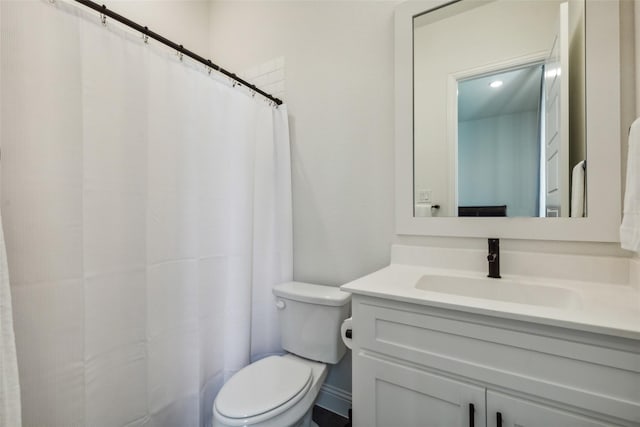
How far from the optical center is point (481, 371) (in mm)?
778

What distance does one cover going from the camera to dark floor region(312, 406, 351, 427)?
1510mm

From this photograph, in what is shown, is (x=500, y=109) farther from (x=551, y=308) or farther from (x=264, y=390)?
(x=264, y=390)

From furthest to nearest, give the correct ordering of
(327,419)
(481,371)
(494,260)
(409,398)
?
(327,419) → (494,260) → (409,398) → (481,371)

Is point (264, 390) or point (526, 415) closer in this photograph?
point (526, 415)

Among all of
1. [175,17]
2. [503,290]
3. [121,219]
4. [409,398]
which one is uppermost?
[175,17]

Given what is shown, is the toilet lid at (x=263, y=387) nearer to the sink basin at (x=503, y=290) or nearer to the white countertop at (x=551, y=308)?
the white countertop at (x=551, y=308)

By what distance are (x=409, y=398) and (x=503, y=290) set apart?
54cm

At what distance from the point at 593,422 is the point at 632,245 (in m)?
0.49

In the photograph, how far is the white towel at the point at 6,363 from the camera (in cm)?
65

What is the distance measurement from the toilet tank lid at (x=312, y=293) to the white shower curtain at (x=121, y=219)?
200 millimetres

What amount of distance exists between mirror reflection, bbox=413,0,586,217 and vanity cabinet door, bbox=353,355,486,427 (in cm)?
70

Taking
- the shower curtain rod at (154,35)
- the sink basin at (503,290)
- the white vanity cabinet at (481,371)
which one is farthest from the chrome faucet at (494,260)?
the shower curtain rod at (154,35)

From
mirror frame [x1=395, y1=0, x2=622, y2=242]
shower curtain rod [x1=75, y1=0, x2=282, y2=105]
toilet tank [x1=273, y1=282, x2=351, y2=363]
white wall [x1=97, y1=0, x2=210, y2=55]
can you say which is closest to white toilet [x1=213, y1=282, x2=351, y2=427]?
toilet tank [x1=273, y1=282, x2=351, y2=363]

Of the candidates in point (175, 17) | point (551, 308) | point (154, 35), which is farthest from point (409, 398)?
point (175, 17)
